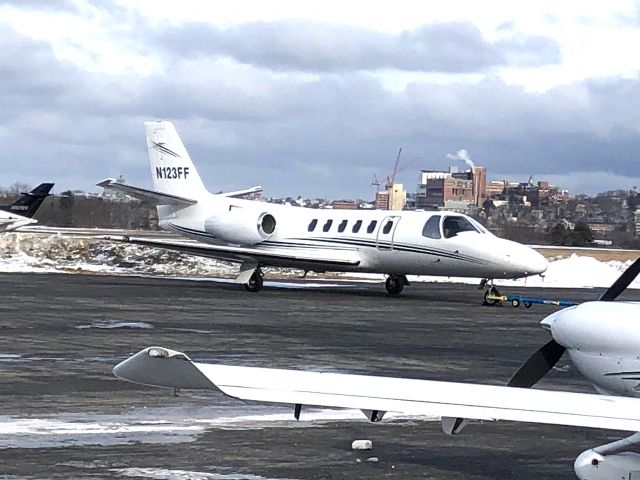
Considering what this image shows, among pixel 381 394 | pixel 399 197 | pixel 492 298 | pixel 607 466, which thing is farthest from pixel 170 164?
pixel 399 197

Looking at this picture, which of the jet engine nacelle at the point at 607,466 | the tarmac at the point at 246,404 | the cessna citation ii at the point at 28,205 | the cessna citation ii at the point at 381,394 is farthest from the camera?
the cessna citation ii at the point at 28,205

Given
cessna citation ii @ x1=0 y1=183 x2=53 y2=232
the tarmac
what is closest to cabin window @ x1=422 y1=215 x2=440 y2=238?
the tarmac

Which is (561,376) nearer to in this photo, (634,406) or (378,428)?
(378,428)

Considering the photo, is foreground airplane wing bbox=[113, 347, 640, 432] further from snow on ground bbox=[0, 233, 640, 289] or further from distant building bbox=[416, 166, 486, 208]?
distant building bbox=[416, 166, 486, 208]

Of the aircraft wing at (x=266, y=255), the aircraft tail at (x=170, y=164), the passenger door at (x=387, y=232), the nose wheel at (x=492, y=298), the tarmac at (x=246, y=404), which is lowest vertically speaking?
the tarmac at (x=246, y=404)

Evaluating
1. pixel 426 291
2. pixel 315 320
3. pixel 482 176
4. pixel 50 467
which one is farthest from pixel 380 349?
pixel 482 176

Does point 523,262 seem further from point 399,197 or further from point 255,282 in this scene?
point 399,197

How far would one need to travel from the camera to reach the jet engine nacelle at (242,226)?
31.5 m

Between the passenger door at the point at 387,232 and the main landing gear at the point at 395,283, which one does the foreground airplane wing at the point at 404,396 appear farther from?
the main landing gear at the point at 395,283

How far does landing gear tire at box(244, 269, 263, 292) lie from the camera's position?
99.5 ft

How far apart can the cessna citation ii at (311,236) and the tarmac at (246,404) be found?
110 centimetres

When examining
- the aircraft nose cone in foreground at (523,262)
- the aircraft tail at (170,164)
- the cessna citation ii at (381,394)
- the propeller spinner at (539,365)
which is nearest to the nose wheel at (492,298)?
the aircraft nose cone in foreground at (523,262)

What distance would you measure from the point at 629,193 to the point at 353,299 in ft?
238

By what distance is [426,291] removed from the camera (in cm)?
3312
